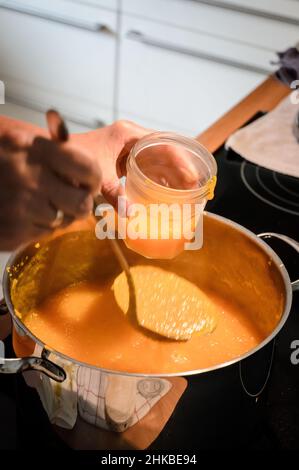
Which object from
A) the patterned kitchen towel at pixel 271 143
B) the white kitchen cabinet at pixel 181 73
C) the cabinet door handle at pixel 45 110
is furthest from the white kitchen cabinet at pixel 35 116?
the patterned kitchen towel at pixel 271 143

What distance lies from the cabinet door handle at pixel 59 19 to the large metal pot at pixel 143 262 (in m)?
1.09

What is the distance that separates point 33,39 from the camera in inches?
67.4

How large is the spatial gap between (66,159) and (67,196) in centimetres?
3

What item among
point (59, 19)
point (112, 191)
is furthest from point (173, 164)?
point (59, 19)

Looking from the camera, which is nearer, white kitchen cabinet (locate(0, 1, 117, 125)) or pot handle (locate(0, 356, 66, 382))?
pot handle (locate(0, 356, 66, 382))

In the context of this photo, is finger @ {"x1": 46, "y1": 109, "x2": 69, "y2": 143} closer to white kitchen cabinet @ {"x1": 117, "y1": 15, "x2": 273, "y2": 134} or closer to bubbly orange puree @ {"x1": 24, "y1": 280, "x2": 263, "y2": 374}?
bubbly orange puree @ {"x1": 24, "y1": 280, "x2": 263, "y2": 374}

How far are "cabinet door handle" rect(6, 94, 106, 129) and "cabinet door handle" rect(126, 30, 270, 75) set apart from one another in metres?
0.34

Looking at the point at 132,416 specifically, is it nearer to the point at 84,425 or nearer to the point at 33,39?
the point at 84,425

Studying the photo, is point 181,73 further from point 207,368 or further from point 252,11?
point 207,368

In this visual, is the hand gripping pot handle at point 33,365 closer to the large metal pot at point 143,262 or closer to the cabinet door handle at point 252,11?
the large metal pot at point 143,262

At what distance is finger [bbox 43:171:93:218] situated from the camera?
0.34m

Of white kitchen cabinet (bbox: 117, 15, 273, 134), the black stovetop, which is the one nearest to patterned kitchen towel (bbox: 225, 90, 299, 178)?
the black stovetop

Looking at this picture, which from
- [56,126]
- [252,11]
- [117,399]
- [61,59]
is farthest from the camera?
[61,59]

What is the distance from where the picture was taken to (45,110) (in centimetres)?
178
